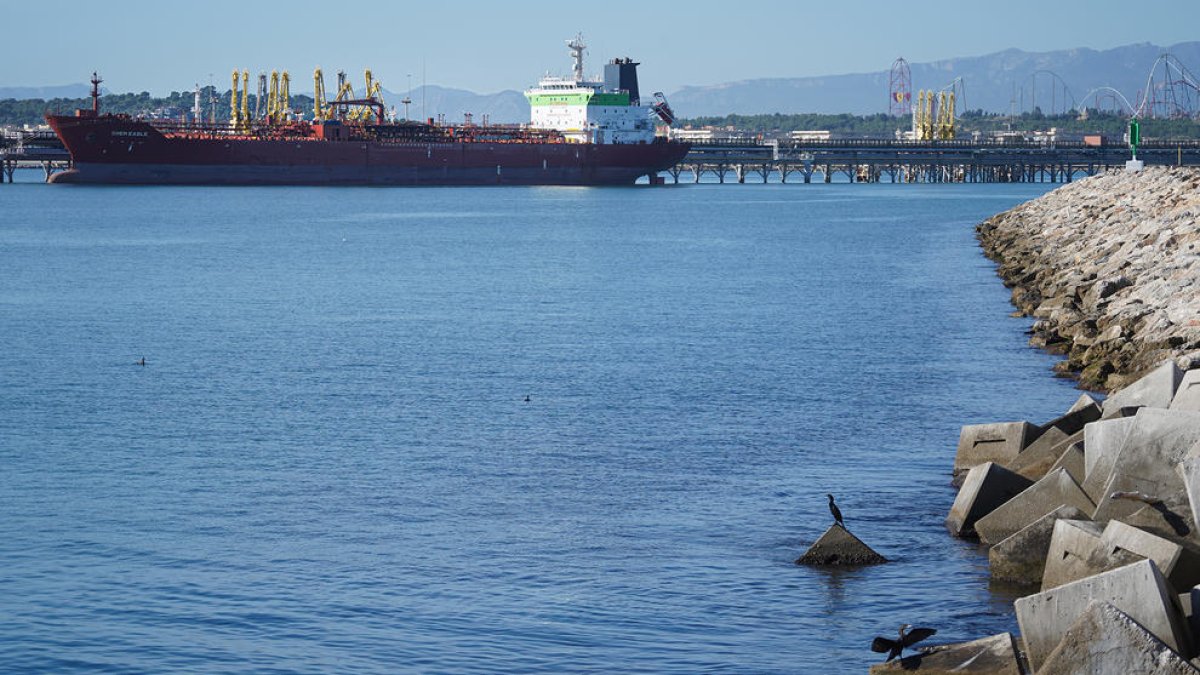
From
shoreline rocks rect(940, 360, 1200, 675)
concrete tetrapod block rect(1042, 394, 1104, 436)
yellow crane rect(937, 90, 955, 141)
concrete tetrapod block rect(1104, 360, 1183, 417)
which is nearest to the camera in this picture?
shoreline rocks rect(940, 360, 1200, 675)

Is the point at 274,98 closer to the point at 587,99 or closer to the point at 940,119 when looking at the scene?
the point at 587,99

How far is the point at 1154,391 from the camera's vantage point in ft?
45.0


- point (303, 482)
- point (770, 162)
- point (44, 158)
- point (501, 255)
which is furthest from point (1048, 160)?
point (303, 482)

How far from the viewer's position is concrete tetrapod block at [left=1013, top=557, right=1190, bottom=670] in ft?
27.0

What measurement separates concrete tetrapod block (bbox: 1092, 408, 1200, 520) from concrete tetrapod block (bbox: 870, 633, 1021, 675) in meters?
1.92

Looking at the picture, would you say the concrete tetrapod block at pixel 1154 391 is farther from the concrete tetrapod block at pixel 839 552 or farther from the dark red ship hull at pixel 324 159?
the dark red ship hull at pixel 324 159

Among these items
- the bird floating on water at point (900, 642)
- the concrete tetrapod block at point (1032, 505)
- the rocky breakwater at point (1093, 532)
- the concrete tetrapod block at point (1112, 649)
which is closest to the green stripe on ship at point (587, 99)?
the rocky breakwater at point (1093, 532)

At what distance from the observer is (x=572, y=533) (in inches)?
515

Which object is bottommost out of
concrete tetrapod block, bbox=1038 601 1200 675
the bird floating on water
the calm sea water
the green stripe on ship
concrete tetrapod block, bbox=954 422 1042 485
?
the calm sea water

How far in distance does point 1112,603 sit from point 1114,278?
16406 mm

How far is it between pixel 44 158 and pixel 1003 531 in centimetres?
10446

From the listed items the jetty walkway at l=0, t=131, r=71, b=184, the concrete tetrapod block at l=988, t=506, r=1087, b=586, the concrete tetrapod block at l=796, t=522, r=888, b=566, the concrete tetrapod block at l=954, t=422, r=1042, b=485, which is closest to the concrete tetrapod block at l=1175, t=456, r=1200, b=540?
the concrete tetrapod block at l=988, t=506, r=1087, b=586

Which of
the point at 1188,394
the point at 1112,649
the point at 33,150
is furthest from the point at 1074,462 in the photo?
the point at 33,150

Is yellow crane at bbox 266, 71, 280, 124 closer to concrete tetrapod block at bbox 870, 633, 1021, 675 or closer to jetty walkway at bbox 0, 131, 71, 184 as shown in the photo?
jetty walkway at bbox 0, 131, 71, 184
